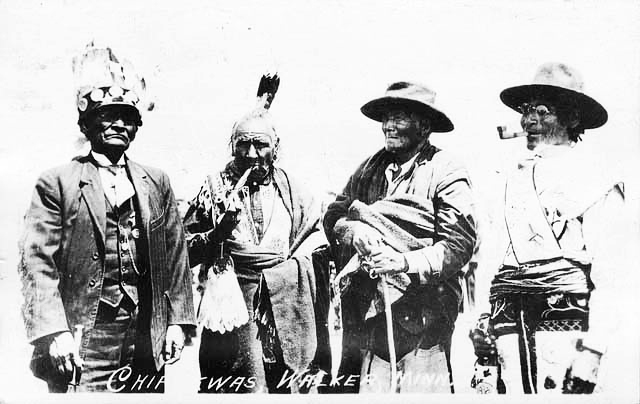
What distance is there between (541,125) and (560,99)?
21 cm

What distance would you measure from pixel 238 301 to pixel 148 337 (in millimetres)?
622

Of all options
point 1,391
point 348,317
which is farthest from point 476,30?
point 1,391

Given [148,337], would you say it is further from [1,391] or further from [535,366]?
[535,366]

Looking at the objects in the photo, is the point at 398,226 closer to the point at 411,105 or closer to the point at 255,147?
the point at 411,105

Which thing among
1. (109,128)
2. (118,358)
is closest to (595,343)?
(118,358)

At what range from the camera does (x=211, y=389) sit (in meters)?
6.12

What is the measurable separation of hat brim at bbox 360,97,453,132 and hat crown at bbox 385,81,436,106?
39mm

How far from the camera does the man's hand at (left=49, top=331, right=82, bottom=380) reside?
598cm

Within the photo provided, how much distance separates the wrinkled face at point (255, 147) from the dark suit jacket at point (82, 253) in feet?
1.85

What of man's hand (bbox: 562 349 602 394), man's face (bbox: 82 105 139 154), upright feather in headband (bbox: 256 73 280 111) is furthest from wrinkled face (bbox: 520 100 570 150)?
man's face (bbox: 82 105 139 154)

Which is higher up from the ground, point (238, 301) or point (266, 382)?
point (238, 301)

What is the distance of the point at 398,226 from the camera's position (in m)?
6.15

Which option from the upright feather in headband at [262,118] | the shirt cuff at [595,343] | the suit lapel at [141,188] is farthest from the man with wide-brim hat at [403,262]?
the suit lapel at [141,188]

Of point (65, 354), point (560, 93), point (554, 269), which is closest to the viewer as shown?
point (65, 354)
